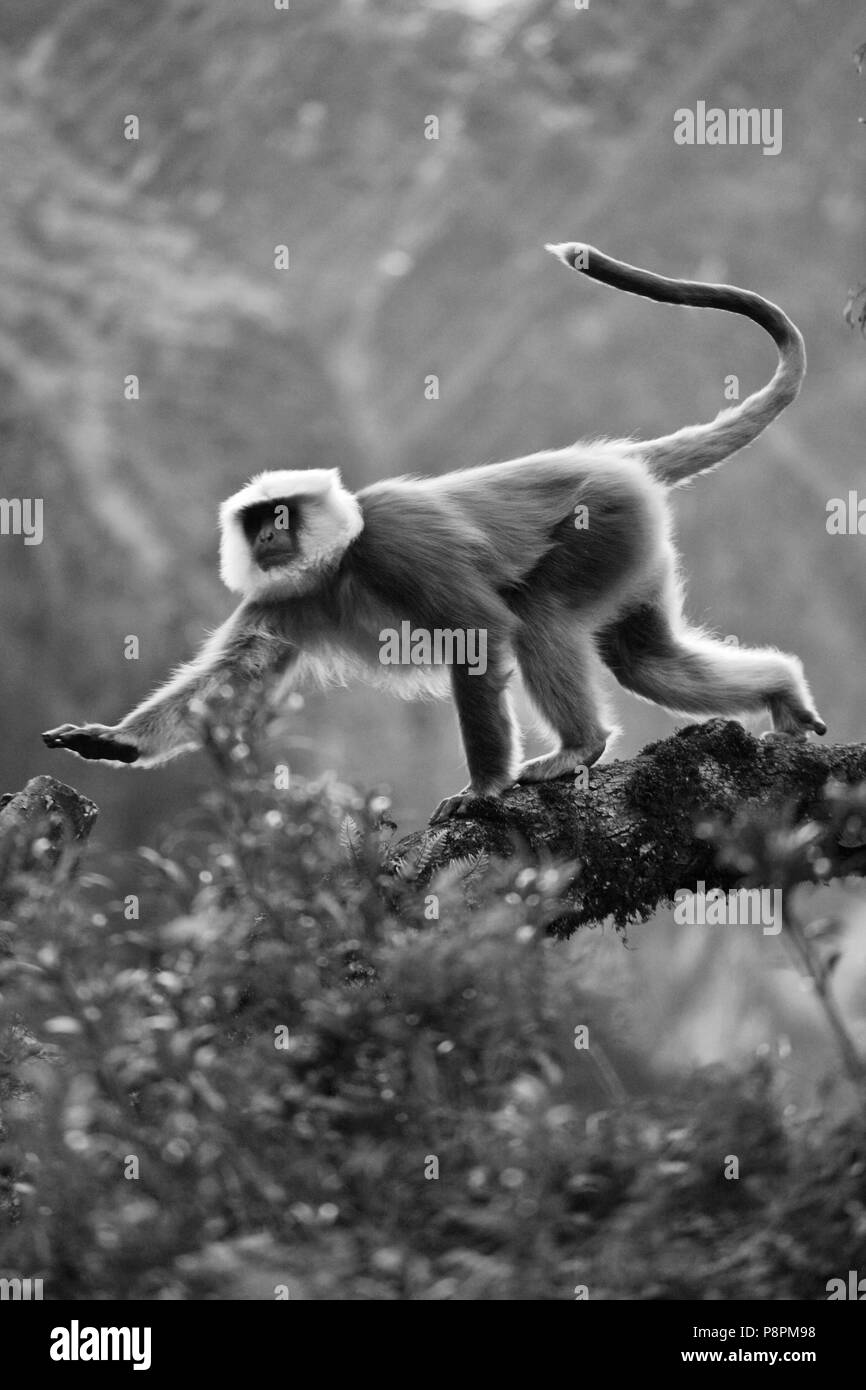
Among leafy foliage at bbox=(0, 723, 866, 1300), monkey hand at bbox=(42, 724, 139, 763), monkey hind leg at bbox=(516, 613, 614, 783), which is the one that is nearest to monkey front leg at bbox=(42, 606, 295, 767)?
monkey hand at bbox=(42, 724, 139, 763)

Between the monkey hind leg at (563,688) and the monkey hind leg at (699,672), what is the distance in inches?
12.5

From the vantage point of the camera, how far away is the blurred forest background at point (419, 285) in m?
20.6

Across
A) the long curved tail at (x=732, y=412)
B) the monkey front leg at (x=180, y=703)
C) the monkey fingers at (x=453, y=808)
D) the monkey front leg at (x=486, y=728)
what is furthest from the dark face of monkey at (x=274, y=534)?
the long curved tail at (x=732, y=412)

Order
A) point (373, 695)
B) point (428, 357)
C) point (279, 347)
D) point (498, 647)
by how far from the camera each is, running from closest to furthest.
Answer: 1. point (498, 647)
2. point (373, 695)
3. point (279, 347)
4. point (428, 357)

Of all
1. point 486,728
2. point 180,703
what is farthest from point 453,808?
point 180,703

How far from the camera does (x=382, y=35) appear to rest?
2634cm

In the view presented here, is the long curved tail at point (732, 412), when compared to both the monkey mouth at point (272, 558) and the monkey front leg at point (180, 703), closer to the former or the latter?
the monkey mouth at point (272, 558)

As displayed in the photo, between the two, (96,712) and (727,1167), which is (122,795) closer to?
(96,712)

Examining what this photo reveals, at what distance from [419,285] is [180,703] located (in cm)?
2279

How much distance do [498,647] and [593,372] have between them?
20838 millimetres

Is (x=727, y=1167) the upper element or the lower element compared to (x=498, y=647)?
lower

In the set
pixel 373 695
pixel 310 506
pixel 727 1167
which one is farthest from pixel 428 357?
pixel 727 1167

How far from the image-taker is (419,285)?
2736 cm

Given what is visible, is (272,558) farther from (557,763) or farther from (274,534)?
(557,763)
